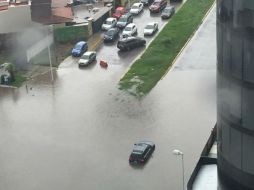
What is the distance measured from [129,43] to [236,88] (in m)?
47.6

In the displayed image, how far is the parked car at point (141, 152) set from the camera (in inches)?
1658

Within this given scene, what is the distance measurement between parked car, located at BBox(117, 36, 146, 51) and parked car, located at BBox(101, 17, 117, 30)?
7472 millimetres

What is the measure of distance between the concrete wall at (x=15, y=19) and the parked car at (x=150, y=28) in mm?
14942

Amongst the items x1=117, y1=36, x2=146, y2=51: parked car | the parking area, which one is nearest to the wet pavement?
the parking area

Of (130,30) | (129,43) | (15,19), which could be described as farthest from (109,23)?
(15,19)

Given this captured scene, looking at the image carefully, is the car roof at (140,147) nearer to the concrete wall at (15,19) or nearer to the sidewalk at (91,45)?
the sidewalk at (91,45)

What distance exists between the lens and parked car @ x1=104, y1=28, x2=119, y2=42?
235ft

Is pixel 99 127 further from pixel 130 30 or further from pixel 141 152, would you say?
pixel 130 30

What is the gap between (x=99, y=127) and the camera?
48.7 meters

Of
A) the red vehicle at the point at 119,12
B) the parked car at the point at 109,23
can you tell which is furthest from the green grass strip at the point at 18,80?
the red vehicle at the point at 119,12

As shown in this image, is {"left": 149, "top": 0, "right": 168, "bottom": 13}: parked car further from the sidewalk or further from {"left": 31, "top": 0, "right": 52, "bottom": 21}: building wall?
{"left": 31, "top": 0, "right": 52, "bottom": 21}: building wall

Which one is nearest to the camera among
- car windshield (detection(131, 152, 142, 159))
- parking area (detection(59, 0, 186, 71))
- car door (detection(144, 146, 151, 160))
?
car windshield (detection(131, 152, 142, 159))

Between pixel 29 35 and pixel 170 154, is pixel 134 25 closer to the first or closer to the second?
pixel 29 35

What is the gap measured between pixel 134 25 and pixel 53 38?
10811mm
